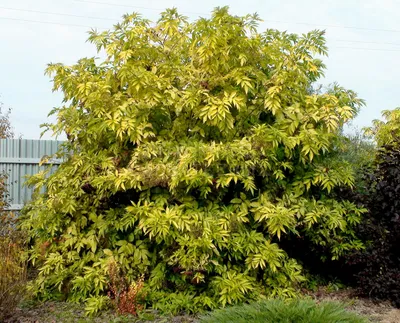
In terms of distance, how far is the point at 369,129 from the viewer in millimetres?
10828

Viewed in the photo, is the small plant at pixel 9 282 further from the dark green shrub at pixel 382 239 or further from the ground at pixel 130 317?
the dark green shrub at pixel 382 239

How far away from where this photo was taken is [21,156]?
36.0ft

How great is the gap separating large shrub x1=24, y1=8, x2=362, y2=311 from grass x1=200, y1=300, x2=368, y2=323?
0.98m

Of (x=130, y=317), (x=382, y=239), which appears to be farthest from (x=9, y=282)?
(x=382, y=239)

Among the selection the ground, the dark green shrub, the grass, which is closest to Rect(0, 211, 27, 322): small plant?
the ground

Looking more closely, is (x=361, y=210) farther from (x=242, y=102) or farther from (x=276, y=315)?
(x=276, y=315)

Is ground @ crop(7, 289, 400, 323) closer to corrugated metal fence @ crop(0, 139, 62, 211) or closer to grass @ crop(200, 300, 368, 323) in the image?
grass @ crop(200, 300, 368, 323)

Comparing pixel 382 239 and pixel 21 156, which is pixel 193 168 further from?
pixel 21 156

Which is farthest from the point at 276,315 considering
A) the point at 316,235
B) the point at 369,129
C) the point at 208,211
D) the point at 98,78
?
the point at 369,129

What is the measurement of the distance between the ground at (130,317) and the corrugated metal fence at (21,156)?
483 centimetres

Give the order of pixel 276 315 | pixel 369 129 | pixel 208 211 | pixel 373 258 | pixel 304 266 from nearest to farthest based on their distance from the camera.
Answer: pixel 276 315
pixel 208 211
pixel 373 258
pixel 304 266
pixel 369 129

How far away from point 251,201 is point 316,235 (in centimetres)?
100

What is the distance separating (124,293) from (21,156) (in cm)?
589

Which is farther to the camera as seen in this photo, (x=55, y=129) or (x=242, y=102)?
(x=55, y=129)
